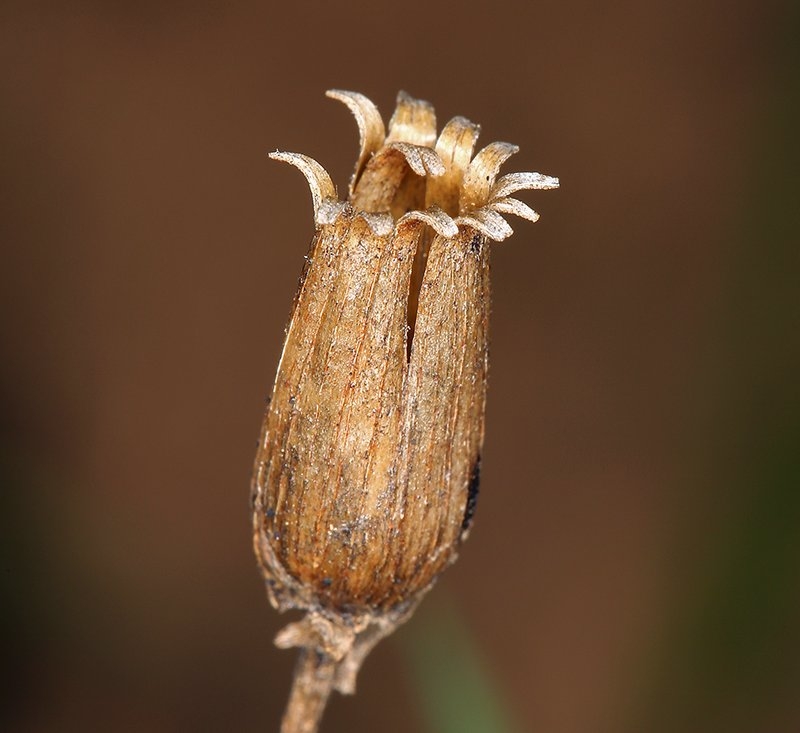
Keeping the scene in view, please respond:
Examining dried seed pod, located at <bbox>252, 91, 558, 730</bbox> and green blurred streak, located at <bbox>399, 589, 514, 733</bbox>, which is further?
green blurred streak, located at <bbox>399, 589, 514, 733</bbox>

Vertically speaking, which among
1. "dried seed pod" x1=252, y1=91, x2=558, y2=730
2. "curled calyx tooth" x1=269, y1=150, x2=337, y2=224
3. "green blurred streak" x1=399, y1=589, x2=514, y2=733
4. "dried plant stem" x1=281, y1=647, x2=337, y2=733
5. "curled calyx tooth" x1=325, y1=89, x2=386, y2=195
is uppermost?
"curled calyx tooth" x1=325, y1=89, x2=386, y2=195

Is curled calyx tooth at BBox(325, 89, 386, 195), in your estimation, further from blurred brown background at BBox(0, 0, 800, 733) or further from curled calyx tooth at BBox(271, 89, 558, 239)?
blurred brown background at BBox(0, 0, 800, 733)

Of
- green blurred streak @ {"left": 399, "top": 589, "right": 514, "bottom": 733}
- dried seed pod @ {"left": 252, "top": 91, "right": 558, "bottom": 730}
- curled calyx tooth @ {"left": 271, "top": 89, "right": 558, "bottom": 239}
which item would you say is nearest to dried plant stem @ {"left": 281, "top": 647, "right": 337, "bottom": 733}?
dried seed pod @ {"left": 252, "top": 91, "right": 558, "bottom": 730}

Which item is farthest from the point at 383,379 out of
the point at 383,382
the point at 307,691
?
the point at 307,691

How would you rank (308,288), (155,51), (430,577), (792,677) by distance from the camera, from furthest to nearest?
(155,51) → (792,677) → (430,577) → (308,288)

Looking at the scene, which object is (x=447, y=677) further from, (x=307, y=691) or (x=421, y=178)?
(x=421, y=178)

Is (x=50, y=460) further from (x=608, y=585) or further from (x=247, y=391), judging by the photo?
(x=608, y=585)

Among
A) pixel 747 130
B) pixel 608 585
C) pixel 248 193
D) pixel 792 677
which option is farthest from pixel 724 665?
pixel 248 193
